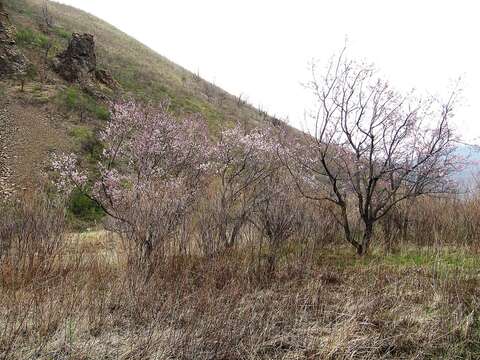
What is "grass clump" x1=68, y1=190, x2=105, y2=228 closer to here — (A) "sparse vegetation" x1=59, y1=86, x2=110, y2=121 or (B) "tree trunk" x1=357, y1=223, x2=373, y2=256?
(A) "sparse vegetation" x1=59, y1=86, x2=110, y2=121

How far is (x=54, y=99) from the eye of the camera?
25.8 meters

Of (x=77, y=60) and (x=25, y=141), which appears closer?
(x=25, y=141)

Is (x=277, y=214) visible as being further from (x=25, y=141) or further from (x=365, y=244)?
(x=25, y=141)

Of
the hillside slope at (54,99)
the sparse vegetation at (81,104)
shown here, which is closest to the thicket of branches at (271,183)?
the hillside slope at (54,99)

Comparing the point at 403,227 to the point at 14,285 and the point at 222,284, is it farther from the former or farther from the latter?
the point at 14,285

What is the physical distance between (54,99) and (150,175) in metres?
18.1

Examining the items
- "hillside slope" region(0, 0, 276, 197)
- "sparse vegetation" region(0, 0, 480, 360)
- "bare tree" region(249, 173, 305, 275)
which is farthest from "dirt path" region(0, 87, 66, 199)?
"bare tree" region(249, 173, 305, 275)

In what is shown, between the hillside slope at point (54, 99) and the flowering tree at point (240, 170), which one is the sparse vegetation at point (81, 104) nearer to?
the hillside slope at point (54, 99)

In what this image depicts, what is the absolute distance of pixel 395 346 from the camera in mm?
4473

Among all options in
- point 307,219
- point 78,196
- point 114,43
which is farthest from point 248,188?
point 114,43

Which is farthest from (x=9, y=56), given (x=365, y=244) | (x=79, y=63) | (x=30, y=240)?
(x=365, y=244)

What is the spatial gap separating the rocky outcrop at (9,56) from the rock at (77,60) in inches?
92.4

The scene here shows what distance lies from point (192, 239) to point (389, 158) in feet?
15.2

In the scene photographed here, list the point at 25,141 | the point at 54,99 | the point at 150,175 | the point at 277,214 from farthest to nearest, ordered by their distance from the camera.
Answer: the point at 54,99, the point at 25,141, the point at 150,175, the point at 277,214
